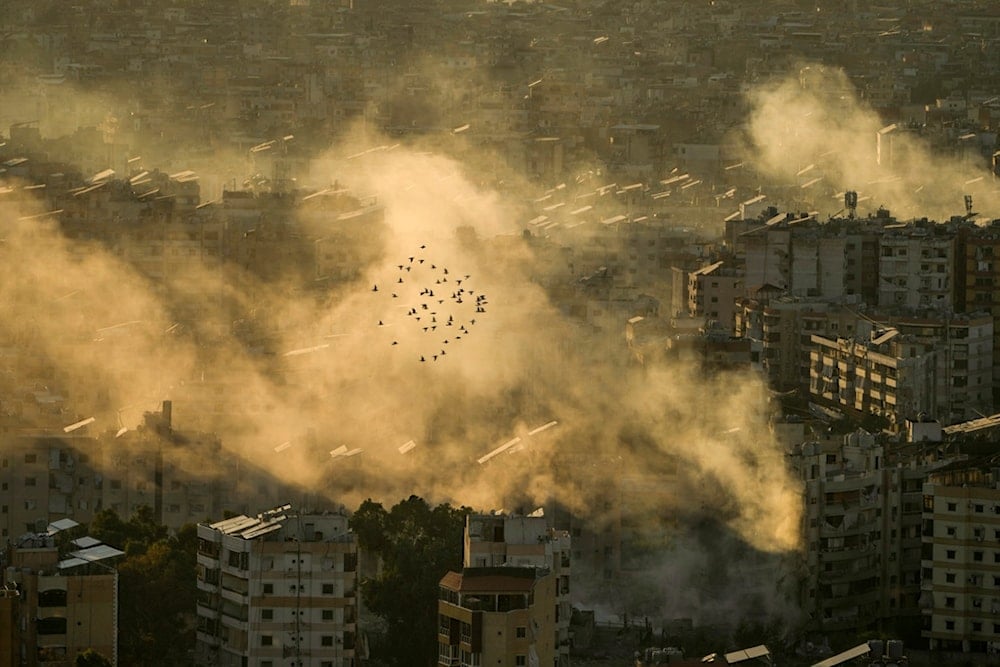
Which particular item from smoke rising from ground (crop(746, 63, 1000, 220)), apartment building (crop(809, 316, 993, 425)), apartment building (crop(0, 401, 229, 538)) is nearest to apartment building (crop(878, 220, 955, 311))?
apartment building (crop(809, 316, 993, 425))

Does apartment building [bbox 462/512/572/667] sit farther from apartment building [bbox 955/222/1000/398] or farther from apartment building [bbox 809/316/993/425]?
apartment building [bbox 955/222/1000/398]

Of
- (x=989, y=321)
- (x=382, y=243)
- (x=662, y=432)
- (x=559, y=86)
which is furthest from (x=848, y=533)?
(x=559, y=86)

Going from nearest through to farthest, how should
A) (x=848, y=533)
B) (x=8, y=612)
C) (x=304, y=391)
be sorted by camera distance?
(x=8, y=612)
(x=848, y=533)
(x=304, y=391)

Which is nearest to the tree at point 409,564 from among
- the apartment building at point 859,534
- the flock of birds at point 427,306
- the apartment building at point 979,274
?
the apartment building at point 859,534

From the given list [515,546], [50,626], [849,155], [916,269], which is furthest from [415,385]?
[849,155]

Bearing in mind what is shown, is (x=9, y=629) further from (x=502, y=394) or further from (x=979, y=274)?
(x=979, y=274)

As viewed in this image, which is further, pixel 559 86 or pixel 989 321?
pixel 559 86

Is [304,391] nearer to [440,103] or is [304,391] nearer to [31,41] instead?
[440,103]

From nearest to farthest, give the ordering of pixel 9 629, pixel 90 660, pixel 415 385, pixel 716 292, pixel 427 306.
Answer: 1. pixel 9 629
2. pixel 90 660
3. pixel 415 385
4. pixel 716 292
5. pixel 427 306
